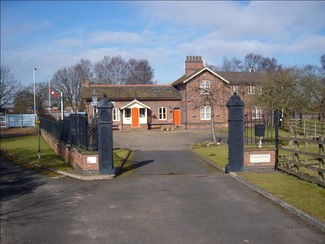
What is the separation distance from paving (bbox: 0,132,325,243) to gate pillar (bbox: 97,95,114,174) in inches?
24.7

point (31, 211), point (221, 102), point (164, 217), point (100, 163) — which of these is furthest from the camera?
point (221, 102)

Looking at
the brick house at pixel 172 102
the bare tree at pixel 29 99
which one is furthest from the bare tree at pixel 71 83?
the brick house at pixel 172 102

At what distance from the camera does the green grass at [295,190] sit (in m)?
6.93

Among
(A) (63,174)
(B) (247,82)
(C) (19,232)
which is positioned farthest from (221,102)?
(C) (19,232)

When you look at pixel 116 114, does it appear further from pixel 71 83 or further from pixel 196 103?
pixel 71 83

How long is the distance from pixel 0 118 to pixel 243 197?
54795 mm

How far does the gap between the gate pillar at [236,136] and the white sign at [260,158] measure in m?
0.37

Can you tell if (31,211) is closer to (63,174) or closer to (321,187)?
(63,174)

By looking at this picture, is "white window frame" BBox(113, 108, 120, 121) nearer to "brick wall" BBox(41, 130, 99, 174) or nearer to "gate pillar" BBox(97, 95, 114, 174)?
"brick wall" BBox(41, 130, 99, 174)

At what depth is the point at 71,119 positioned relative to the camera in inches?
593

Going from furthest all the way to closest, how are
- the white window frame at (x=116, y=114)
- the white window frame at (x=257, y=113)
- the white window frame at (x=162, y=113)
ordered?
the white window frame at (x=162, y=113)
the white window frame at (x=116, y=114)
the white window frame at (x=257, y=113)

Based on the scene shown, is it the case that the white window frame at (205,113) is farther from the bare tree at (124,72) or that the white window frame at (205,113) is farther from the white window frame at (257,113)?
the bare tree at (124,72)

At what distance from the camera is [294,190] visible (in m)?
8.49

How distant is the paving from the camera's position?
5.85 meters
